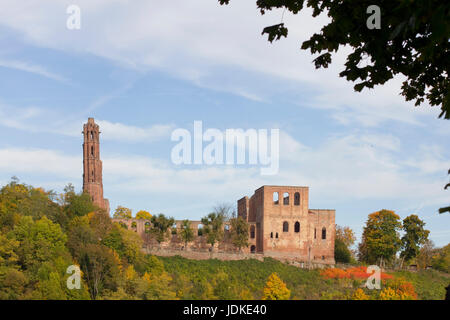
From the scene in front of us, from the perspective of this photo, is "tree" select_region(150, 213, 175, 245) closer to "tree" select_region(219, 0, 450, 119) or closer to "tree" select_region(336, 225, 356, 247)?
"tree" select_region(336, 225, 356, 247)

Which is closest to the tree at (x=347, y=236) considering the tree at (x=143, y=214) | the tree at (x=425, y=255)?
the tree at (x=425, y=255)

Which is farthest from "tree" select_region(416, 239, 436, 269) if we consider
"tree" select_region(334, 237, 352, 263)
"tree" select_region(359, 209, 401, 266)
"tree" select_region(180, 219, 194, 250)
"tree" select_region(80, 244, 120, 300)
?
"tree" select_region(80, 244, 120, 300)

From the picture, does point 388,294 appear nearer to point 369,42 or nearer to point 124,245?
point 124,245

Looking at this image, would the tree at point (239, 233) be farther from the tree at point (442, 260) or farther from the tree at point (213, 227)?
the tree at point (442, 260)

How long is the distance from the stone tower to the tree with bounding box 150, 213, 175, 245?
9.59 m

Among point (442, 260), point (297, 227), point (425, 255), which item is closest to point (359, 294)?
point (297, 227)

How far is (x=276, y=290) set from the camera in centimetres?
4941

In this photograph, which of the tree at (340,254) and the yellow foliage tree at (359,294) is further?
the tree at (340,254)

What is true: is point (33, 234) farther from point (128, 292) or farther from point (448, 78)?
point (448, 78)

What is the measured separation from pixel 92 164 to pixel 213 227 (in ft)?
59.3

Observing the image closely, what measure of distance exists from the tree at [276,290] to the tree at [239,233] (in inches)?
608

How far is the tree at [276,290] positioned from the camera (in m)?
48.5

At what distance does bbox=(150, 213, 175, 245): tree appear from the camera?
6681 cm
